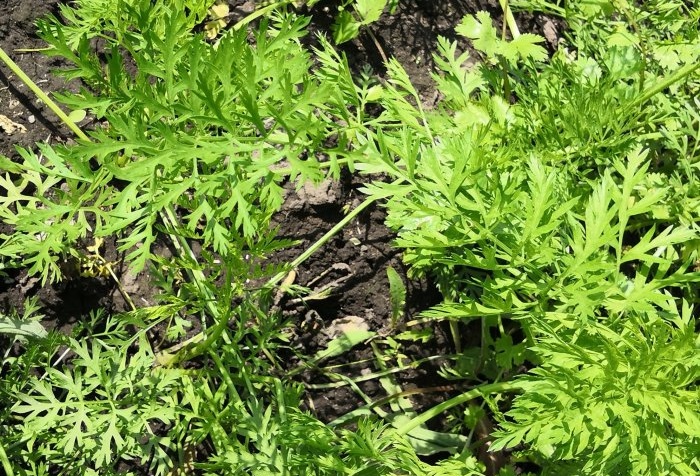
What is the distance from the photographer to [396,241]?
6.73 ft

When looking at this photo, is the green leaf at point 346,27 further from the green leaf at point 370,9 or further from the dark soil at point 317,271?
the dark soil at point 317,271

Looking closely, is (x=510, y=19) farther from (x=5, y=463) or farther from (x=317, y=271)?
(x=5, y=463)

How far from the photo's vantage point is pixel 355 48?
2.92 metres

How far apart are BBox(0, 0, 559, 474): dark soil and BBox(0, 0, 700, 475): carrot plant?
73 mm

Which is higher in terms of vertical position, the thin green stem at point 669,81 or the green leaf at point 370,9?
the green leaf at point 370,9

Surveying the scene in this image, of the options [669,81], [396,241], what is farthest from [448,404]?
[669,81]

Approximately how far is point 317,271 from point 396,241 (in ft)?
2.42

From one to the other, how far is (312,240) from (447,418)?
0.86m

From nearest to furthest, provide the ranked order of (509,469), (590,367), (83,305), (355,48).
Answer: (590,367) → (509,469) → (83,305) → (355,48)

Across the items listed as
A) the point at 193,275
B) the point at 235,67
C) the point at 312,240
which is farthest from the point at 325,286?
the point at 235,67

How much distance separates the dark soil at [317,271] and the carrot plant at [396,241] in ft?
0.24

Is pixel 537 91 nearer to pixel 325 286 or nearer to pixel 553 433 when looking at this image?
pixel 325 286

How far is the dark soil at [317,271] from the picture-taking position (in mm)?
2549

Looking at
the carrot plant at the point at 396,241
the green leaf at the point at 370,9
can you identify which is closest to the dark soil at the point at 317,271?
the carrot plant at the point at 396,241
